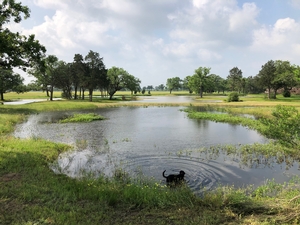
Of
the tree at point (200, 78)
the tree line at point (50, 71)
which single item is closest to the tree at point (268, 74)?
the tree at point (200, 78)

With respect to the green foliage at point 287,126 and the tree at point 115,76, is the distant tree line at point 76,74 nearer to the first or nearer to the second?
the tree at point 115,76

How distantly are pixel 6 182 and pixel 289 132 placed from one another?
496 inches

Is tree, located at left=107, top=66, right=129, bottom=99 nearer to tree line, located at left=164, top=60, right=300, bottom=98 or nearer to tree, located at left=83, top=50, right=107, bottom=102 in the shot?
tree, located at left=83, top=50, right=107, bottom=102

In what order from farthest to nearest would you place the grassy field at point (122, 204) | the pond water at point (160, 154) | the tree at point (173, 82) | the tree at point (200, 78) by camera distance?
the tree at point (173, 82) → the tree at point (200, 78) → the pond water at point (160, 154) → the grassy field at point (122, 204)

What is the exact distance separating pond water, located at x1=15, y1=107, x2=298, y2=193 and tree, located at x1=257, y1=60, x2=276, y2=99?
6180 cm

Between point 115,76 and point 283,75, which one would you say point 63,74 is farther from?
point 283,75

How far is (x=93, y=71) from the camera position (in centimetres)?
7212

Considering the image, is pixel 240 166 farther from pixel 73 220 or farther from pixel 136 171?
pixel 73 220

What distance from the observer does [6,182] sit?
30.3 ft

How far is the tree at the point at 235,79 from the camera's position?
13749cm

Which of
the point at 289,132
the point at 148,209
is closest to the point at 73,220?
the point at 148,209

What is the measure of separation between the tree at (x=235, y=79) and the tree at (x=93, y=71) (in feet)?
296

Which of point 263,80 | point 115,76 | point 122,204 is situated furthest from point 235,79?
point 122,204

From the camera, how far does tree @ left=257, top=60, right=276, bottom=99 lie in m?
79.2
